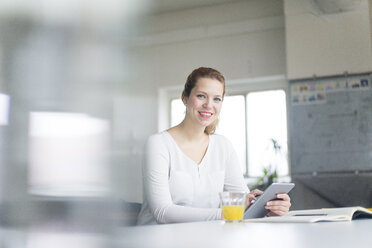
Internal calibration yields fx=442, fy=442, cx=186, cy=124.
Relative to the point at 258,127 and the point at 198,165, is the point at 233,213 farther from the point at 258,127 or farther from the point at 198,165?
the point at 258,127

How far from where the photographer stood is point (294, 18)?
12.0 feet

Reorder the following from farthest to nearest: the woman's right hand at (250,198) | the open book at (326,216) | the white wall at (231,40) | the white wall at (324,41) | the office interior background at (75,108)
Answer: the white wall at (231,40), the white wall at (324,41), the woman's right hand at (250,198), the open book at (326,216), the office interior background at (75,108)

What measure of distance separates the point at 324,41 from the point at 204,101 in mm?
2286

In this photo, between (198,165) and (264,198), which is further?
(198,165)

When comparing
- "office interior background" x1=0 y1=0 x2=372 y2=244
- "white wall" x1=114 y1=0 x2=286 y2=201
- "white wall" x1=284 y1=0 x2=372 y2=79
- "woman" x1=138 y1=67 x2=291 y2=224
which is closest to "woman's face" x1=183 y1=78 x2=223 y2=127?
"woman" x1=138 y1=67 x2=291 y2=224

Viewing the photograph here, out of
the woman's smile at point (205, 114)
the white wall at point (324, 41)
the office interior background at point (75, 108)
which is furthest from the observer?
the white wall at point (324, 41)

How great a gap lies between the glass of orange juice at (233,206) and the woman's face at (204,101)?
1.85ft

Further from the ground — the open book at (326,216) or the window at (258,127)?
the window at (258,127)

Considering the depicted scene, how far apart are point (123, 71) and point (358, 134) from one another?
3.43 metres

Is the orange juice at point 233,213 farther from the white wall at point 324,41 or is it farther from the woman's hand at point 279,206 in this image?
the white wall at point 324,41

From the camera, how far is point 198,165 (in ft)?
4.71

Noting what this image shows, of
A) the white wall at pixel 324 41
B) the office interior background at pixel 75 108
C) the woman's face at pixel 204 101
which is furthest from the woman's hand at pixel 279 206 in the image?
the white wall at pixel 324 41

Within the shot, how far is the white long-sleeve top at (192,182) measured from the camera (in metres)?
1.22

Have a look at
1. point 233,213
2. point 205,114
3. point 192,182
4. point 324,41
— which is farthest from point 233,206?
point 324,41
